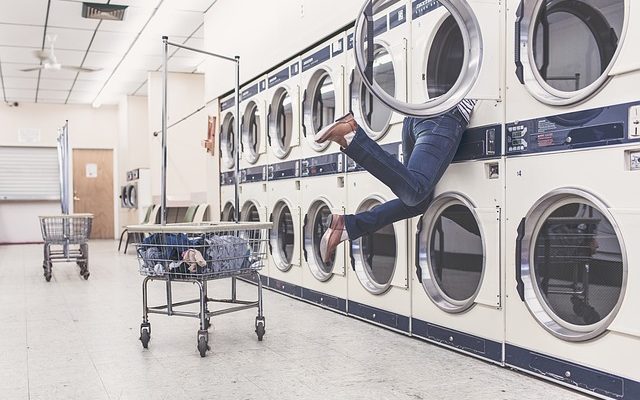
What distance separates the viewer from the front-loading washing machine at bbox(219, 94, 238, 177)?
21.7 ft

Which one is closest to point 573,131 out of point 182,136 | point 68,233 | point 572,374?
point 572,374

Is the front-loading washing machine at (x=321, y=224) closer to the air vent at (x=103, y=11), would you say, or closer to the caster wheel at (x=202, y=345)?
the caster wheel at (x=202, y=345)

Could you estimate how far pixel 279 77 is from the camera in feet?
17.4

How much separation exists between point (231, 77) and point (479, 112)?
391 cm

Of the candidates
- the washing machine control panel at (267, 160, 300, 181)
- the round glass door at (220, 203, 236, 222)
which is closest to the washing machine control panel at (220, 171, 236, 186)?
the round glass door at (220, 203, 236, 222)

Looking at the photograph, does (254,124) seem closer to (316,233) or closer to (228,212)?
(228,212)

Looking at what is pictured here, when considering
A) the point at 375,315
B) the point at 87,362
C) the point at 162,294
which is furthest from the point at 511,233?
the point at 162,294

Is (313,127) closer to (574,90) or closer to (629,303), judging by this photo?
(574,90)

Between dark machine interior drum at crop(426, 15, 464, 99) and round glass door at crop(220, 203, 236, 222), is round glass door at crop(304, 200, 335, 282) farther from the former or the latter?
round glass door at crop(220, 203, 236, 222)

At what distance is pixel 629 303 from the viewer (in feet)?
7.30

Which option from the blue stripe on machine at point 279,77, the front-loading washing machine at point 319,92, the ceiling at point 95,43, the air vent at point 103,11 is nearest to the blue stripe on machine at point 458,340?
the front-loading washing machine at point 319,92

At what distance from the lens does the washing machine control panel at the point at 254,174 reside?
565 cm

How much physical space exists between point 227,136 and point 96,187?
7.88 m

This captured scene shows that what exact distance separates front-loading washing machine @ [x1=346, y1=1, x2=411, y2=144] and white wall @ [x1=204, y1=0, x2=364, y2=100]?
1.09 feet
